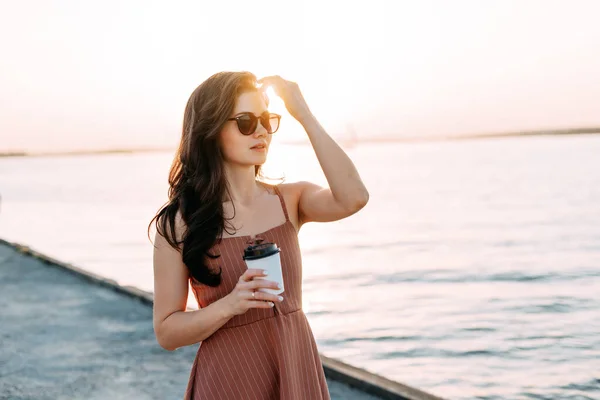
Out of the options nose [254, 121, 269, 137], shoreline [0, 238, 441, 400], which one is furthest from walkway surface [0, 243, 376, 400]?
nose [254, 121, 269, 137]

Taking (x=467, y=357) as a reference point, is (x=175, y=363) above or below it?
above

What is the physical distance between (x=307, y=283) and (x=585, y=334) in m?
6.31

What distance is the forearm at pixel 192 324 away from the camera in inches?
94.7

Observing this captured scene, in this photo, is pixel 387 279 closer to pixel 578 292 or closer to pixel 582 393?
pixel 578 292

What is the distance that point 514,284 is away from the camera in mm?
15117

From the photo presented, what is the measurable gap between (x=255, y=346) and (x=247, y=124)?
782mm

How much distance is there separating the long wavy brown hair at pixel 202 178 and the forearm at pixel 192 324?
143 mm

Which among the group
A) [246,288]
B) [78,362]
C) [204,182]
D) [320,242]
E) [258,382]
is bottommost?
[320,242]

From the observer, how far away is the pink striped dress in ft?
8.50

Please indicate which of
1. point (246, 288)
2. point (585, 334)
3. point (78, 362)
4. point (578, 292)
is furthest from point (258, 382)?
point (578, 292)

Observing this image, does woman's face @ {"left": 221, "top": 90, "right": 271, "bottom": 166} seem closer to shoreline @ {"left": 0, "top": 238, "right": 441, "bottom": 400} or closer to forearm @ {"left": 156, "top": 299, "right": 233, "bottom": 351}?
forearm @ {"left": 156, "top": 299, "right": 233, "bottom": 351}

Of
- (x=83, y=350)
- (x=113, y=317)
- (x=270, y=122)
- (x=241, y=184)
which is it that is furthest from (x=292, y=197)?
(x=113, y=317)

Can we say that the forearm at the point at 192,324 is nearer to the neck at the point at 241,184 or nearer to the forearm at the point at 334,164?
the neck at the point at 241,184

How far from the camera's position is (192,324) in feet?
8.10
